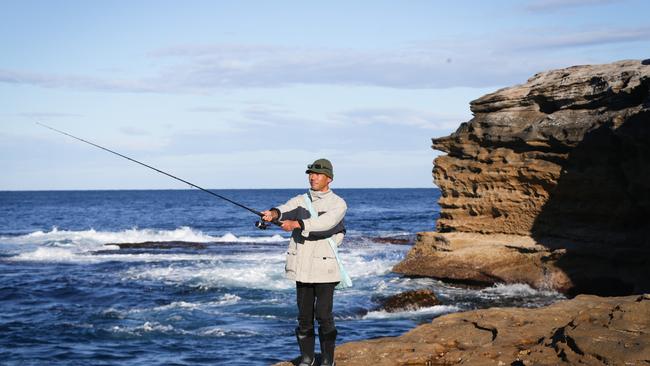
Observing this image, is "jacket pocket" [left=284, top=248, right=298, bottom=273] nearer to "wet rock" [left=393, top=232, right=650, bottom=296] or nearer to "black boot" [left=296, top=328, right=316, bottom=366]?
"black boot" [left=296, top=328, right=316, bottom=366]

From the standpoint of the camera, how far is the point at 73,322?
18.0m

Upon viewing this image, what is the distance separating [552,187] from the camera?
21516mm

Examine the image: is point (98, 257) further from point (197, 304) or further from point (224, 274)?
point (197, 304)

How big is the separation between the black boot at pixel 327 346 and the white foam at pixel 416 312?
8.90 m

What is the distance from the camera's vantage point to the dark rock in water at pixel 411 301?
18.2m

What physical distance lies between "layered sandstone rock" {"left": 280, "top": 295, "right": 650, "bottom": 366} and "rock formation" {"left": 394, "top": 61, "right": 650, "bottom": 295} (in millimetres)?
9294

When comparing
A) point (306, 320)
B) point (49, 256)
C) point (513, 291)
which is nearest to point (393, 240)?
point (49, 256)

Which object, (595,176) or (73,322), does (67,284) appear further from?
(595,176)

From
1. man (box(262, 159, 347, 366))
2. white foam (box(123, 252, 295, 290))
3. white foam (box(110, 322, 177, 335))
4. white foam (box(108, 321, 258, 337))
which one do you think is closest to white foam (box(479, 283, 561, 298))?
white foam (box(123, 252, 295, 290))

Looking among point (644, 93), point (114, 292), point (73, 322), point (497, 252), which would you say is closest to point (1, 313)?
point (73, 322)

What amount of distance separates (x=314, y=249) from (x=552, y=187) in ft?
48.3

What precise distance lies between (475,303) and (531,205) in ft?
15.3

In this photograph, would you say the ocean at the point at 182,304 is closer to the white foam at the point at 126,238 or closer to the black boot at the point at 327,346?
the black boot at the point at 327,346

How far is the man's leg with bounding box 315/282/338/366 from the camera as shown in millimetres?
8359
